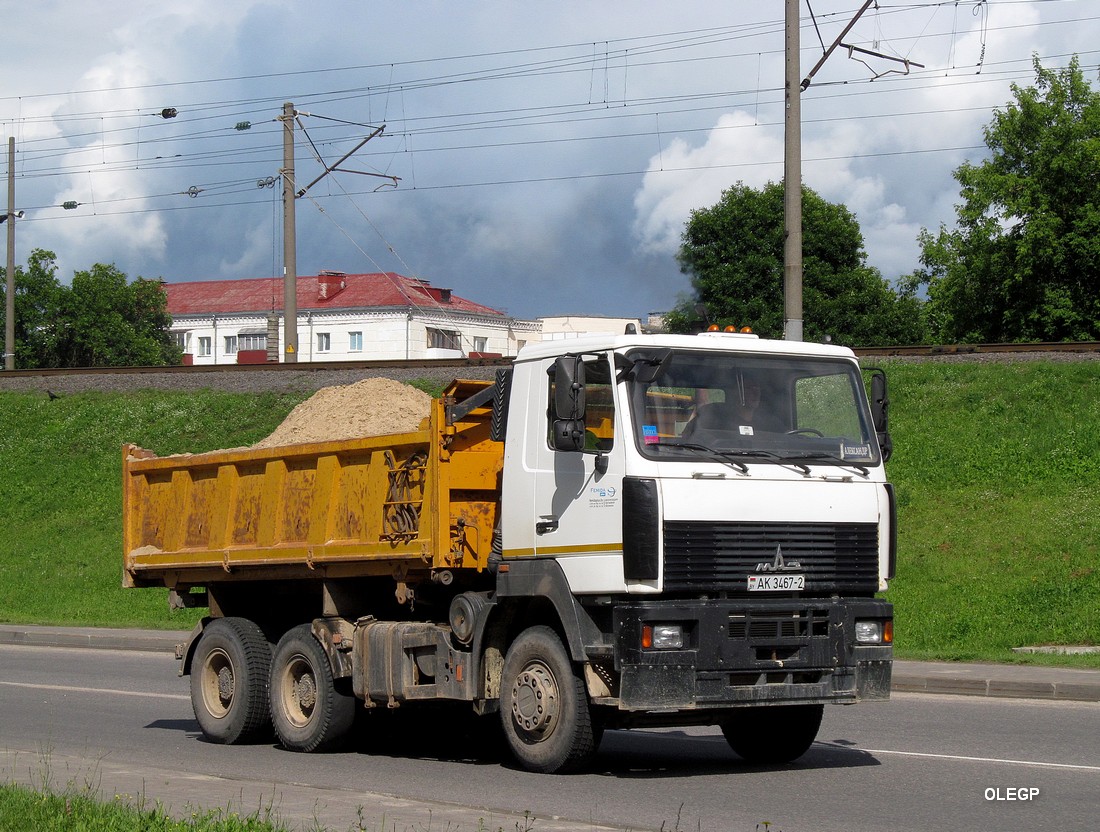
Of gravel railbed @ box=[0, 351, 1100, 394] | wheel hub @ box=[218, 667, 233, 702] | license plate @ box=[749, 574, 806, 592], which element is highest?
gravel railbed @ box=[0, 351, 1100, 394]

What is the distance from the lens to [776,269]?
63000 mm

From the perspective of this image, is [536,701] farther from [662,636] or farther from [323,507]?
[323,507]

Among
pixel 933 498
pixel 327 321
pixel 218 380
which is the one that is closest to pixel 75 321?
pixel 327 321

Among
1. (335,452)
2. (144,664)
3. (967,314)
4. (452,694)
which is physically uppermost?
(967,314)

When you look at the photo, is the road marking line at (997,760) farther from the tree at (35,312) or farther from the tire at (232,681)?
the tree at (35,312)

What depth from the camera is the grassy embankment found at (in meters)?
19.9

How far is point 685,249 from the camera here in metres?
64.0

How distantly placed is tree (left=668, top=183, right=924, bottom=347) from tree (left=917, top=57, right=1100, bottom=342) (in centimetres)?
482

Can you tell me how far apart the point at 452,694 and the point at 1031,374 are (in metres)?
21.0

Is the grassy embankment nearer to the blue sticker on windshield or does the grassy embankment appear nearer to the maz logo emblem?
the blue sticker on windshield

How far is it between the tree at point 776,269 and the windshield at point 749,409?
51.5m

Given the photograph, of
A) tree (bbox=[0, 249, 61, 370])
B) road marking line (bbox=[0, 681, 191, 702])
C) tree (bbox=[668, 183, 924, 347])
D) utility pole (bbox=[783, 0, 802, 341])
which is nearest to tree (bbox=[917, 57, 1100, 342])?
tree (bbox=[668, 183, 924, 347])

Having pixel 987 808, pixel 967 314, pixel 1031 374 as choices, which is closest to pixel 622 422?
pixel 987 808

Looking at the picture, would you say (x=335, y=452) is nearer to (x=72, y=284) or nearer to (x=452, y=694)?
(x=452, y=694)
